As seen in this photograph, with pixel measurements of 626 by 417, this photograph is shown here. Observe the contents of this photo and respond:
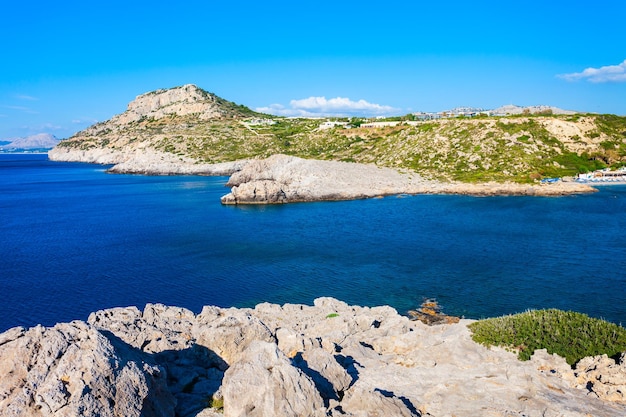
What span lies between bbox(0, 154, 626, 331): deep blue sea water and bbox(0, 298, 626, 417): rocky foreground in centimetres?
1681

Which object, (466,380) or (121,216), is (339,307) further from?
(121,216)

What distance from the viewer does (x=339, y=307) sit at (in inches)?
1236

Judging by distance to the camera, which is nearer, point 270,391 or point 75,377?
point 75,377

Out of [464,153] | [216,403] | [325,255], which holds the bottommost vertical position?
[325,255]

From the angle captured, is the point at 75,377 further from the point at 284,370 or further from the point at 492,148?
the point at 492,148

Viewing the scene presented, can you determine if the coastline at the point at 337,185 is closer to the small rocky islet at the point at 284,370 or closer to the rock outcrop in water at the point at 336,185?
→ the rock outcrop in water at the point at 336,185

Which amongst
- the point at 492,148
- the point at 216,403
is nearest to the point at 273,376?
the point at 216,403

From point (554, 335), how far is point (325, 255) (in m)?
32.9

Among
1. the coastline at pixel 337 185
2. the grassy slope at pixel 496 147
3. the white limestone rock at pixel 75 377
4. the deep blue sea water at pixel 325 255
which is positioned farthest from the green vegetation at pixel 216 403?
the grassy slope at pixel 496 147

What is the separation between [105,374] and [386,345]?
13651mm

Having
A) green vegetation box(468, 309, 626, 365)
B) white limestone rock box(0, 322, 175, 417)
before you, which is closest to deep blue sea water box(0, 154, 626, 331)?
green vegetation box(468, 309, 626, 365)

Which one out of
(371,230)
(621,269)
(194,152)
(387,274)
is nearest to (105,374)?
(387,274)

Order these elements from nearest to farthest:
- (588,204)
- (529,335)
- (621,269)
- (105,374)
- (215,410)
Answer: (105,374), (215,410), (529,335), (621,269), (588,204)

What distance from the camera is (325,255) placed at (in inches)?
2058
